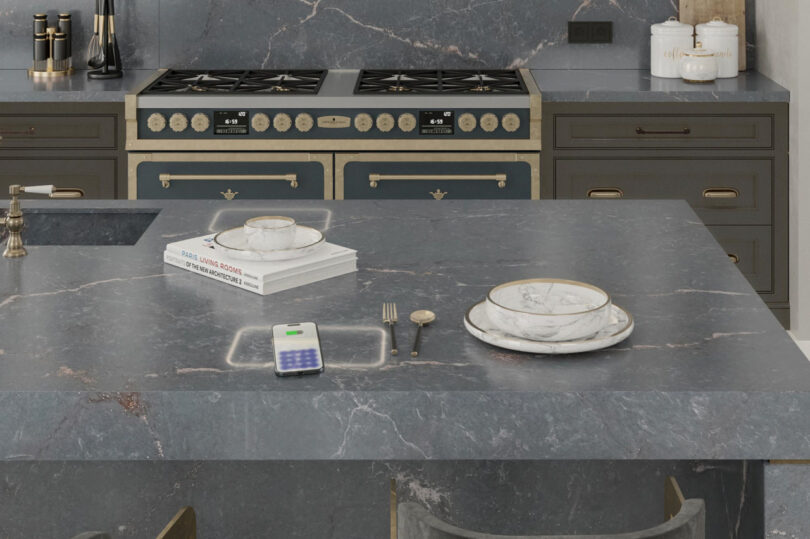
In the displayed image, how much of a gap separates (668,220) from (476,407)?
1167 mm

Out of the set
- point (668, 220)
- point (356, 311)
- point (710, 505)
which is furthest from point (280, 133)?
point (710, 505)

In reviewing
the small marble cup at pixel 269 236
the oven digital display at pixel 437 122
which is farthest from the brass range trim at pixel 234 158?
the small marble cup at pixel 269 236

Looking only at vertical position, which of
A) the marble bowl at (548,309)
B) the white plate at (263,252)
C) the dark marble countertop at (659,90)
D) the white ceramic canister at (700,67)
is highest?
the white ceramic canister at (700,67)

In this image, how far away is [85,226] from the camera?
2719mm

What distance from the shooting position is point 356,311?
2000mm

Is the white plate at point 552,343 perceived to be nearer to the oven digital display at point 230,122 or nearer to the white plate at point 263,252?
the white plate at point 263,252

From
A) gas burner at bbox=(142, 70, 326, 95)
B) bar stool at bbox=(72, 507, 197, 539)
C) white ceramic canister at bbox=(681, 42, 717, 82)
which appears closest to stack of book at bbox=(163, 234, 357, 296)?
bar stool at bbox=(72, 507, 197, 539)

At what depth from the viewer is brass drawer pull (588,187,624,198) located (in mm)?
4309

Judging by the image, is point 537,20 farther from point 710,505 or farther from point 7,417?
point 7,417

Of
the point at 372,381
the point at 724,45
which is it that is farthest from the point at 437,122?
the point at 372,381

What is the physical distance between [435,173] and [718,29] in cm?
128

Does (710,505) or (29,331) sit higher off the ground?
(29,331)

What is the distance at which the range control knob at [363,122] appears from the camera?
4.20 m

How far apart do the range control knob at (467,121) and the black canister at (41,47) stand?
1.73 m
